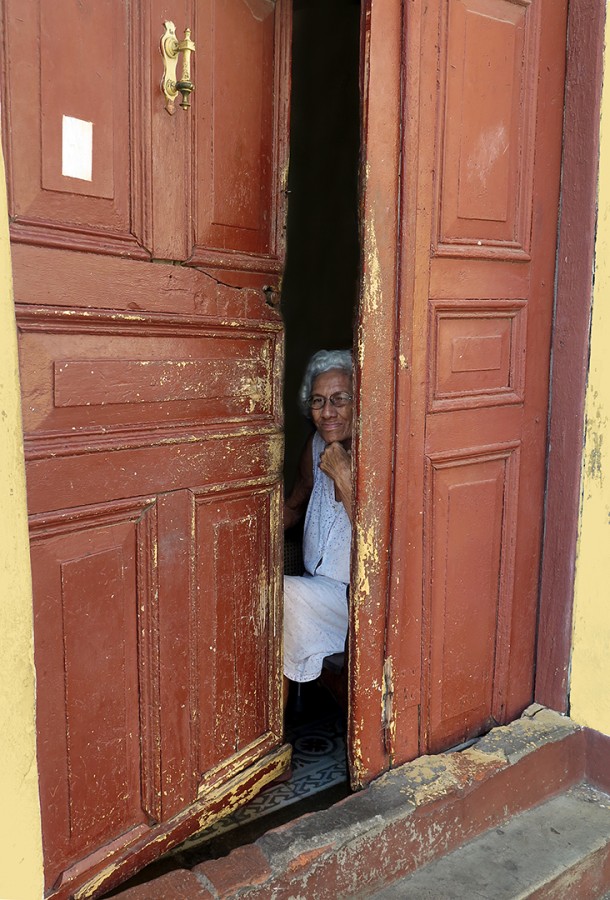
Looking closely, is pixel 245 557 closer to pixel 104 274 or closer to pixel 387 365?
pixel 387 365

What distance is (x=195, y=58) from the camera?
1.94 metres

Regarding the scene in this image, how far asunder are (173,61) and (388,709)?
6.12 ft

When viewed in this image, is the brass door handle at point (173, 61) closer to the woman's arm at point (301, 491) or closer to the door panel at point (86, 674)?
the door panel at point (86, 674)

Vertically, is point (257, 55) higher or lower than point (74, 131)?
higher

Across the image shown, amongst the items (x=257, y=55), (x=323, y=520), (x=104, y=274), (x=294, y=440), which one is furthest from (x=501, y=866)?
(x=294, y=440)

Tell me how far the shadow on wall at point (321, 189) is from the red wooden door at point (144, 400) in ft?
7.42

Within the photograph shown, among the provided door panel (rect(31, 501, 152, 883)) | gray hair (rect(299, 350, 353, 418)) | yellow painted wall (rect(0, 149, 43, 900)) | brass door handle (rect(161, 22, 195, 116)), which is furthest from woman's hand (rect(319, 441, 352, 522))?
yellow painted wall (rect(0, 149, 43, 900))

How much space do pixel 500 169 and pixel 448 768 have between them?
6.03 ft

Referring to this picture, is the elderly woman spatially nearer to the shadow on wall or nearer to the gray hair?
the gray hair

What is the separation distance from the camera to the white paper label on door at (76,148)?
1.66 metres

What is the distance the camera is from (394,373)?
85.7 inches

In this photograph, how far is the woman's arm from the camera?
10.8 feet

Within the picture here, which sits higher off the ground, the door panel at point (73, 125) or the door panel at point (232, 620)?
the door panel at point (73, 125)

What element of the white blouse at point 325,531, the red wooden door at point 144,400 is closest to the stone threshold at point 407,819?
the red wooden door at point 144,400
